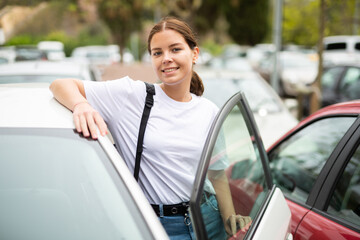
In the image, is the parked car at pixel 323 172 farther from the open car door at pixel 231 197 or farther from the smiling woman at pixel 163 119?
the smiling woman at pixel 163 119

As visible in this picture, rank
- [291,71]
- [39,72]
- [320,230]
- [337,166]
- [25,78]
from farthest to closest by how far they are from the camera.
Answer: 1. [291,71]
2. [39,72]
3. [25,78]
4. [337,166]
5. [320,230]

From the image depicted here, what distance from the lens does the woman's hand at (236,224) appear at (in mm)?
1763

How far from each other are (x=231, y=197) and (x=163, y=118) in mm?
536

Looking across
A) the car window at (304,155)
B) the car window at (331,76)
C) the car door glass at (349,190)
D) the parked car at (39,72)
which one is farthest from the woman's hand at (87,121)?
the car window at (331,76)

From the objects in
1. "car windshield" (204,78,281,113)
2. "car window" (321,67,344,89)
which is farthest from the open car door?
"car window" (321,67,344,89)

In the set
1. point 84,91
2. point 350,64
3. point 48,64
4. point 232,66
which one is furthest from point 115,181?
point 232,66

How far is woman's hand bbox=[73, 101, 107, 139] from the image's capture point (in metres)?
1.64

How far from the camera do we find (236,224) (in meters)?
1.80

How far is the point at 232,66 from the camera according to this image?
14.0m

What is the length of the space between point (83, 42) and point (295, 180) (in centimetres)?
3862

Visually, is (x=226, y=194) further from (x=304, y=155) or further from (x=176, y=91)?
(x=304, y=155)

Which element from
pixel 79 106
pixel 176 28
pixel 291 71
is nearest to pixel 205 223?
pixel 79 106

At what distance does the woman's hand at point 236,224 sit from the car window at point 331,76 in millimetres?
7586

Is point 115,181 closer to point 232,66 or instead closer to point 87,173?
point 87,173
